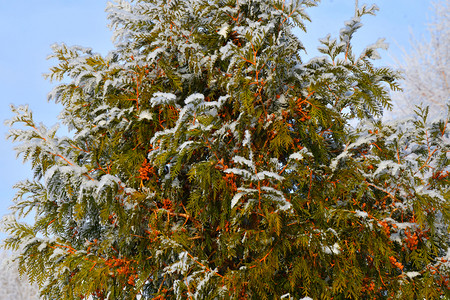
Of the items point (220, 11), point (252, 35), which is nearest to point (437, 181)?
point (252, 35)

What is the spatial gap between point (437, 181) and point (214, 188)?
2.23 m

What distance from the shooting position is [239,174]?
10.6 ft

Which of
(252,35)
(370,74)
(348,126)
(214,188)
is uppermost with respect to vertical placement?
(252,35)

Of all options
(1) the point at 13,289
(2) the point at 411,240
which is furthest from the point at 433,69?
(1) the point at 13,289

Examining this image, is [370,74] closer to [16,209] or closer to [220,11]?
[220,11]

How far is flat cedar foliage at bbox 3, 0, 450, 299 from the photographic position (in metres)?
3.33

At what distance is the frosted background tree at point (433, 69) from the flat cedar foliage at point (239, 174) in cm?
1843

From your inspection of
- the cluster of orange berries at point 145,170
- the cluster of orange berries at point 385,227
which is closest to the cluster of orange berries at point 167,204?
the cluster of orange berries at point 145,170

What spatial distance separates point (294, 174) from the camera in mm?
3508

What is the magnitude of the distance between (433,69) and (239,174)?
21.6m

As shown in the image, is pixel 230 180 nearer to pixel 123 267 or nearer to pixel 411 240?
pixel 123 267

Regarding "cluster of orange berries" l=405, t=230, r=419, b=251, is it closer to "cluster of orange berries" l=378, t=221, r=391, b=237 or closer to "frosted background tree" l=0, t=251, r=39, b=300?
"cluster of orange berries" l=378, t=221, r=391, b=237

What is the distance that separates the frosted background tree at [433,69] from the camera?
2008 cm

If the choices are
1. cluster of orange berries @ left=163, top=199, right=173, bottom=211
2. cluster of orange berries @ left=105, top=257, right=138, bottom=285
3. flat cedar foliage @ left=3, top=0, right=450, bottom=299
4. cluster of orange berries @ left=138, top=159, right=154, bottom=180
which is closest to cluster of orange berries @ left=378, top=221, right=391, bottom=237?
flat cedar foliage @ left=3, top=0, right=450, bottom=299
